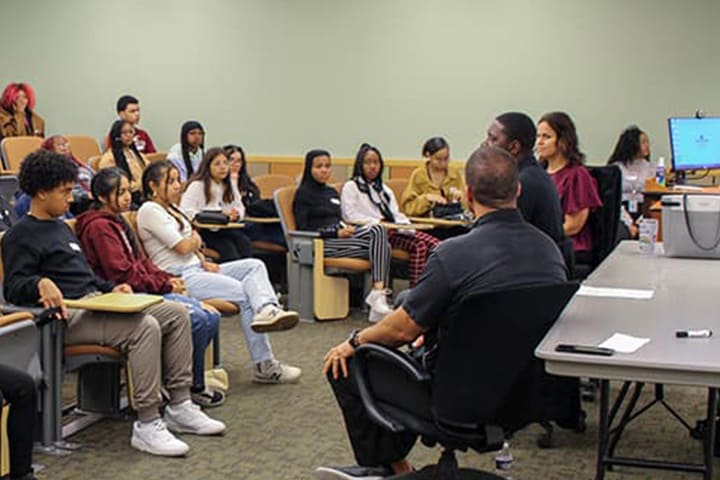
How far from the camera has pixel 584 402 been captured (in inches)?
174

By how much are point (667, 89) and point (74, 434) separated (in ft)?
19.1

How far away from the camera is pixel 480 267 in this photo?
8.63ft

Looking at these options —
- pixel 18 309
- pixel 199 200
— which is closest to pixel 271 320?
pixel 18 309

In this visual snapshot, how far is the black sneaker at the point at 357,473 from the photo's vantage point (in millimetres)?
3178

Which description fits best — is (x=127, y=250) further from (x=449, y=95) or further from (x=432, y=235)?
(x=449, y=95)

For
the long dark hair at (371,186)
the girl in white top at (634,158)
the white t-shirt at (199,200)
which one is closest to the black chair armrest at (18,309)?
the white t-shirt at (199,200)

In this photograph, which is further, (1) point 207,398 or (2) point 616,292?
(1) point 207,398

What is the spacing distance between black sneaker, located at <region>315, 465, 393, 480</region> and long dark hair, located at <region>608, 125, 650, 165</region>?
4.99 metres

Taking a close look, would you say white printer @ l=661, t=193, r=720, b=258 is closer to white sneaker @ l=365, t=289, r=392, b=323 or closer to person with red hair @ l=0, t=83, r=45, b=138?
white sneaker @ l=365, t=289, r=392, b=323

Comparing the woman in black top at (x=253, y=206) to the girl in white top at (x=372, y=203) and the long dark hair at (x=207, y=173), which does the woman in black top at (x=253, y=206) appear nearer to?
the long dark hair at (x=207, y=173)

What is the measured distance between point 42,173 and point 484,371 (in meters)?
1.98

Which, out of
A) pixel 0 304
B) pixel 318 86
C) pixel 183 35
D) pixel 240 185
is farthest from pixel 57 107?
pixel 0 304

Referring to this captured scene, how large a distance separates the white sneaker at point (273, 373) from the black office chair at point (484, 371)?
77.0 inches

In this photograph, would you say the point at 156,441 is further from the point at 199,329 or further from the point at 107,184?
the point at 107,184
